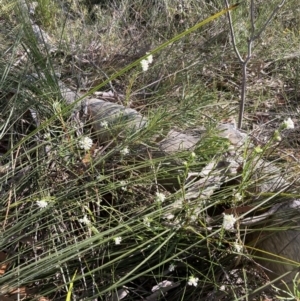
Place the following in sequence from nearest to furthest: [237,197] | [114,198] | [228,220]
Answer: [228,220], [237,197], [114,198]

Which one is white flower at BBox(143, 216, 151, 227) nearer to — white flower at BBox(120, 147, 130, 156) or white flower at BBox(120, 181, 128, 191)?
white flower at BBox(120, 181, 128, 191)

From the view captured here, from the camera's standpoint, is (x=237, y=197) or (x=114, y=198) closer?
(x=237, y=197)

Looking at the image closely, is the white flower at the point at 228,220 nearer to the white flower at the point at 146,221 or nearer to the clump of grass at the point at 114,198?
the clump of grass at the point at 114,198

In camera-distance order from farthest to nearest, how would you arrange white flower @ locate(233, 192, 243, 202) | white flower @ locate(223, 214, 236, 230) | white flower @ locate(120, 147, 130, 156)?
white flower @ locate(120, 147, 130, 156)
white flower @ locate(233, 192, 243, 202)
white flower @ locate(223, 214, 236, 230)

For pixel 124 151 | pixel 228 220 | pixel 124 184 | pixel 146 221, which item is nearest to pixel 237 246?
pixel 228 220

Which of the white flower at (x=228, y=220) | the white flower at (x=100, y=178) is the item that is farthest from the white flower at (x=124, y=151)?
the white flower at (x=228, y=220)

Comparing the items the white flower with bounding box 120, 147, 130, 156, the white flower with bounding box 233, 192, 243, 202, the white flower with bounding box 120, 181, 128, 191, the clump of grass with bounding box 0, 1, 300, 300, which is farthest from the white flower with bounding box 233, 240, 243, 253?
the white flower with bounding box 120, 147, 130, 156

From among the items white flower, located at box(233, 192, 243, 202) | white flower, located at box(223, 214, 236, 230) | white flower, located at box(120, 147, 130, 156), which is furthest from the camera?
white flower, located at box(120, 147, 130, 156)

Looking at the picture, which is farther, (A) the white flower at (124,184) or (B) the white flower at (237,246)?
(A) the white flower at (124,184)

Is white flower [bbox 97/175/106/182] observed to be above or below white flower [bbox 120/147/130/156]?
above

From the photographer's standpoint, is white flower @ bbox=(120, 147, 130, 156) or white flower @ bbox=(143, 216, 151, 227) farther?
white flower @ bbox=(120, 147, 130, 156)

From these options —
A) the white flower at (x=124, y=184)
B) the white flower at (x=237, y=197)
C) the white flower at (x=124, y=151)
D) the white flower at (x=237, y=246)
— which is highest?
the white flower at (x=124, y=151)

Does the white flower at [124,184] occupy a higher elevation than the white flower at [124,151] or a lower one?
lower

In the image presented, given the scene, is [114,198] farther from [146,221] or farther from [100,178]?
[146,221]
